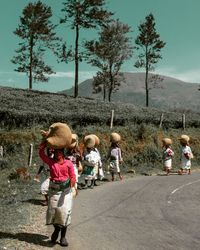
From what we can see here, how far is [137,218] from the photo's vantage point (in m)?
13.1

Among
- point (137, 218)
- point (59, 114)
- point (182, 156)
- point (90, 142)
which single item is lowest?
point (137, 218)

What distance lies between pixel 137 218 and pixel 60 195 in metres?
3.70

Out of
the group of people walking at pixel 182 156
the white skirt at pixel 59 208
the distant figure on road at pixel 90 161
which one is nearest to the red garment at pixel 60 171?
the white skirt at pixel 59 208

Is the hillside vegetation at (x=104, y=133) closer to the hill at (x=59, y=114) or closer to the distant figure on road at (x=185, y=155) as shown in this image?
the hill at (x=59, y=114)

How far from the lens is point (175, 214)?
45.0 ft

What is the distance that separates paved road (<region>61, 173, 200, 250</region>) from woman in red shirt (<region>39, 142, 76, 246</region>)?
499 millimetres

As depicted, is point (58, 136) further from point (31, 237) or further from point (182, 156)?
point (182, 156)

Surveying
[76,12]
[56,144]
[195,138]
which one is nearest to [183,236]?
[56,144]

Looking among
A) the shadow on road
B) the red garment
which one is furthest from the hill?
the red garment

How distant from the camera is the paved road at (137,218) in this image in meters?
10.6

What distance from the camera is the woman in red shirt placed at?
10.0 m

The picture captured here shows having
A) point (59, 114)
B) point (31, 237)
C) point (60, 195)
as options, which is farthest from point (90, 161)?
point (59, 114)

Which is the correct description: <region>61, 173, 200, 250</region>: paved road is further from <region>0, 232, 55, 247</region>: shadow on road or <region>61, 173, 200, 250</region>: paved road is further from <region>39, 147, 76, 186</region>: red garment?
<region>39, 147, 76, 186</region>: red garment

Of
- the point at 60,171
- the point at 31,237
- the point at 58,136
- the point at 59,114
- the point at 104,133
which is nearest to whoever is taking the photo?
the point at 58,136
